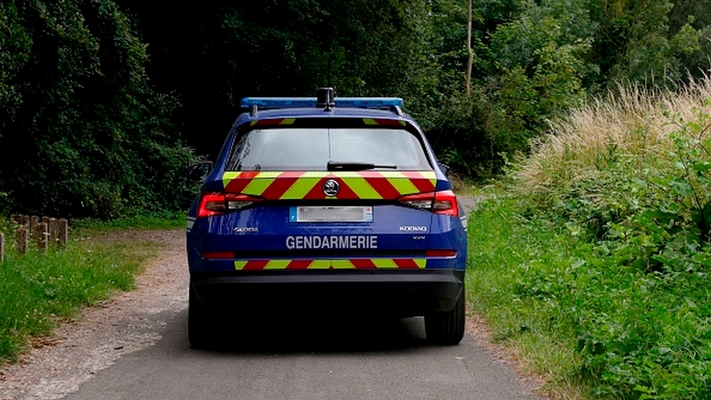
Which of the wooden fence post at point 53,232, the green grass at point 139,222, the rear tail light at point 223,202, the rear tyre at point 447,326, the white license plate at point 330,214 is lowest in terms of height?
the green grass at point 139,222

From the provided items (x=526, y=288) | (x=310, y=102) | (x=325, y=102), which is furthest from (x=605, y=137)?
(x=325, y=102)

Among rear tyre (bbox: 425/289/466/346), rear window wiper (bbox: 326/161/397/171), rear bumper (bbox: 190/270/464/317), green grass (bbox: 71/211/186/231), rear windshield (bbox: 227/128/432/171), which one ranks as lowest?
green grass (bbox: 71/211/186/231)

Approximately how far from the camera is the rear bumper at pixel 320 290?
718 cm

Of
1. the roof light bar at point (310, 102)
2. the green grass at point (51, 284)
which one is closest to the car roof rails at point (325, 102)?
the roof light bar at point (310, 102)

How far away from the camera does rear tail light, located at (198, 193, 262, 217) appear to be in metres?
7.25

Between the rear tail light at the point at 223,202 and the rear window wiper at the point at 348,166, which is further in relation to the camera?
the rear window wiper at the point at 348,166

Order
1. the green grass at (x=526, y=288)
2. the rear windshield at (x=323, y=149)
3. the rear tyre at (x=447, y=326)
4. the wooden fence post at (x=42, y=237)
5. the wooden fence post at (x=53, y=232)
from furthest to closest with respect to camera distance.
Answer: the wooden fence post at (x=53, y=232) < the wooden fence post at (x=42, y=237) < the rear tyre at (x=447, y=326) < the rear windshield at (x=323, y=149) < the green grass at (x=526, y=288)

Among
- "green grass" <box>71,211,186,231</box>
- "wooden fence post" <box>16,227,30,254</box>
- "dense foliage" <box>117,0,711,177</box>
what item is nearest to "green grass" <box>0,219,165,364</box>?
"wooden fence post" <box>16,227,30,254</box>

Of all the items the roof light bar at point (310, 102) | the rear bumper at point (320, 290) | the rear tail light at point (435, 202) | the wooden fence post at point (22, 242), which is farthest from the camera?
the wooden fence post at point (22, 242)

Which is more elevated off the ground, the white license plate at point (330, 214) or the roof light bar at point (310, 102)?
the roof light bar at point (310, 102)

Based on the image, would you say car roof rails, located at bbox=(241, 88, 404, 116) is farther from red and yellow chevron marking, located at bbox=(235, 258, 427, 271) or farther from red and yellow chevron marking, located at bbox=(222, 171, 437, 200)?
red and yellow chevron marking, located at bbox=(235, 258, 427, 271)

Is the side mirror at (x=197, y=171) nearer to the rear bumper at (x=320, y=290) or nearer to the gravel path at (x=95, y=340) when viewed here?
the gravel path at (x=95, y=340)

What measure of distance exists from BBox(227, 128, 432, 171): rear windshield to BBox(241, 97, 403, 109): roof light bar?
1322 millimetres

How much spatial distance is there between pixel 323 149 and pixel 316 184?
421 mm
